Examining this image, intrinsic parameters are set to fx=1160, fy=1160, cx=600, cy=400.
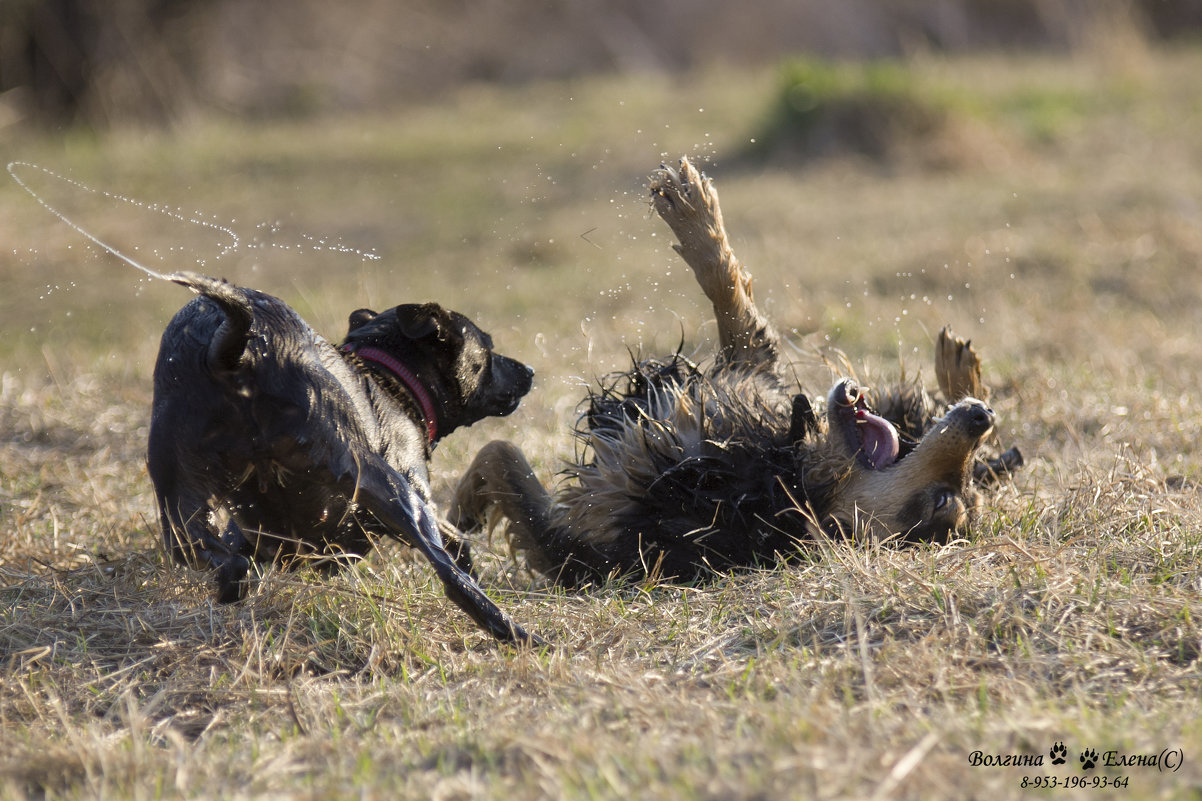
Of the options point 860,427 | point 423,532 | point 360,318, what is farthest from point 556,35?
point 423,532

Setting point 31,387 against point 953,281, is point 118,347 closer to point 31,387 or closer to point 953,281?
point 31,387

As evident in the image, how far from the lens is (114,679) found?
2.74 m

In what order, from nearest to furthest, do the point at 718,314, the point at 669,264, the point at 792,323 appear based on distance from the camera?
1. the point at 718,314
2. the point at 792,323
3. the point at 669,264

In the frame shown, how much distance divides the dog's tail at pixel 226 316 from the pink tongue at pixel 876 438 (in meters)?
1.87

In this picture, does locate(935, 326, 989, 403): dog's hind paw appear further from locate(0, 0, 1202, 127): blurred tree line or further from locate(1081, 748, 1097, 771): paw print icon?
locate(0, 0, 1202, 127): blurred tree line

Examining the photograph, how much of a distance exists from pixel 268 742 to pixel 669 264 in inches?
232

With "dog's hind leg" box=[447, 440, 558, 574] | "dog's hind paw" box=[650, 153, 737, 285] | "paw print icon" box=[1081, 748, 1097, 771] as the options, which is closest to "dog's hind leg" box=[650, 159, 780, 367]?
"dog's hind paw" box=[650, 153, 737, 285]

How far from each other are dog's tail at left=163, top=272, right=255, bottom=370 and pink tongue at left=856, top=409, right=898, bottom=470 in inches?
73.6

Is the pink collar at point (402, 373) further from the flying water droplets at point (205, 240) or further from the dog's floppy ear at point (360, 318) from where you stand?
the flying water droplets at point (205, 240)

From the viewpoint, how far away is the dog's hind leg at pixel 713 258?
161 inches

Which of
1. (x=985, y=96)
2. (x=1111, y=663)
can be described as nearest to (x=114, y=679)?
(x=1111, y=663)

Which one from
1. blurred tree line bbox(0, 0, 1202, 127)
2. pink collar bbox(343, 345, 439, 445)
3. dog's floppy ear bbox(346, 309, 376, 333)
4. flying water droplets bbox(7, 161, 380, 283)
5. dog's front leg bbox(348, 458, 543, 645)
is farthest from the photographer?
blurred tree line bbox(0, 0, 1202, 127)

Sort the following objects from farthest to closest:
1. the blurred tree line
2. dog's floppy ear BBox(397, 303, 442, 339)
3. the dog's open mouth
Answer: the blurred tree line < the dog's open mouth < dog's floppy ear BBox(397, 303, 442, 339)

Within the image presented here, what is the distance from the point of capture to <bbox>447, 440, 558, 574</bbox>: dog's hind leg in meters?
3.76
